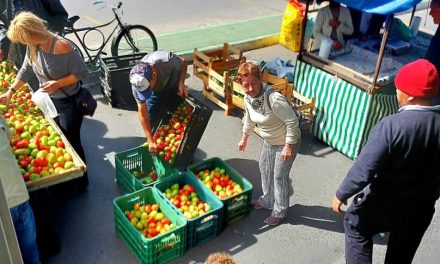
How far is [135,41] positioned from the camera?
30.0 ft

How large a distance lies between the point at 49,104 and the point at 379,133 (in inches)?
134

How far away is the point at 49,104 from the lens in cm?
498

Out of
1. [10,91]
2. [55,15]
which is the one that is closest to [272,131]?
[10,91]

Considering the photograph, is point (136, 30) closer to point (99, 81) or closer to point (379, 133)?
point (99, 81)

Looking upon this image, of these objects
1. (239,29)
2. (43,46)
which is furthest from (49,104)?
(239,29)

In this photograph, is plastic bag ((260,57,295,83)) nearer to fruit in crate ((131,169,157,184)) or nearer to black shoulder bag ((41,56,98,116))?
fruit in crate ((131,169,157,184))

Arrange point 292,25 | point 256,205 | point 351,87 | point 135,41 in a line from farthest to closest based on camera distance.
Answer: point 135,41 < point 292,25 < point 351,87 < point 256,205

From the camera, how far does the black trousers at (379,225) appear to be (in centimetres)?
371

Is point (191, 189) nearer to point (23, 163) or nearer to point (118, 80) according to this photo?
point (23, 163)

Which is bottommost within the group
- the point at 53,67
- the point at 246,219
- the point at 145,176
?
the point at 246,219

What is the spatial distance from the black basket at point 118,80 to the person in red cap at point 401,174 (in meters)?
4.58

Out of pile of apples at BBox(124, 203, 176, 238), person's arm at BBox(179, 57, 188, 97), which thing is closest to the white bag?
pile of apples at BBox(124, 203, 176, 238)

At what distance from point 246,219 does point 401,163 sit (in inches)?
90.9

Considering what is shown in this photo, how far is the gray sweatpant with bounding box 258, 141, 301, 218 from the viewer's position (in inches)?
191
